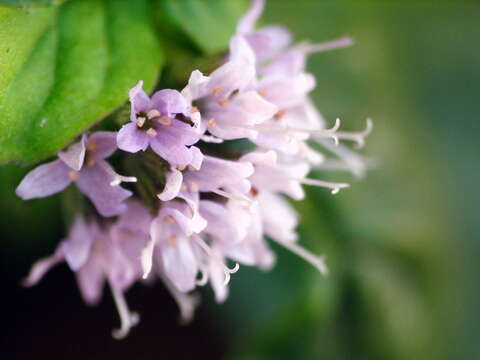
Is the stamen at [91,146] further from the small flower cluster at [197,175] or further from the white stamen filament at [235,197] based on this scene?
the white stamen filament at [235,197]

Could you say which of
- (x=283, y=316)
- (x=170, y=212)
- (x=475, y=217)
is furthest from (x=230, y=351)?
(x=170, y=212)

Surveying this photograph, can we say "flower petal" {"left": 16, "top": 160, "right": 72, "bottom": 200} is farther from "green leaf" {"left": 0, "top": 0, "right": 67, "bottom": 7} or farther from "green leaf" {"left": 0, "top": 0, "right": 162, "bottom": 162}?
"green leaf" {"left": 0, "top": 0, "right": 67, "bottom": 7}

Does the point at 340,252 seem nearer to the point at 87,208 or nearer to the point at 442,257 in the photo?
the point at 442,257

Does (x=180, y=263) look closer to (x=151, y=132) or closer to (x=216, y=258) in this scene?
(x=216, y=258)

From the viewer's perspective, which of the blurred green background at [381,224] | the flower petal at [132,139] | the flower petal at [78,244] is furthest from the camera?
the blurred green background at [381,224]

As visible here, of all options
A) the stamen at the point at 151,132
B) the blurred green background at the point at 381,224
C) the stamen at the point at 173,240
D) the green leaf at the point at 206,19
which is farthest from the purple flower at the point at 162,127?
the blurred green background at the point at 381,224
